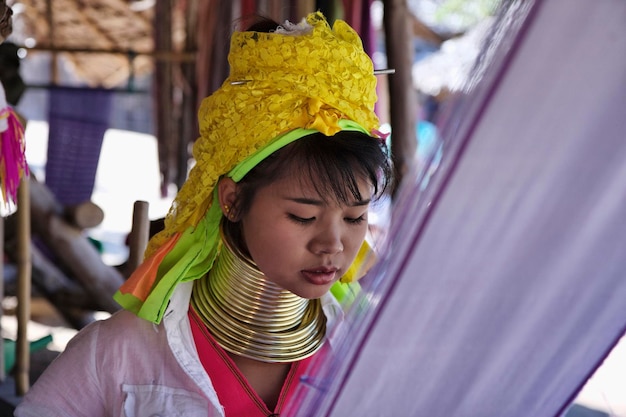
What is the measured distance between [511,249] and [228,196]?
77cm

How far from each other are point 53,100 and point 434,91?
4267 millimetres

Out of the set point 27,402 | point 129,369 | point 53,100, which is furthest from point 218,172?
point 53,100

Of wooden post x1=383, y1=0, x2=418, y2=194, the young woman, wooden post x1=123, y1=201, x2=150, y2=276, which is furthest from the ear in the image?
wooden post x1=383, y1=0, x2=418, y2=194

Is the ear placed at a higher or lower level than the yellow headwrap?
lower

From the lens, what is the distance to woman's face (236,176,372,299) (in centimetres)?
138

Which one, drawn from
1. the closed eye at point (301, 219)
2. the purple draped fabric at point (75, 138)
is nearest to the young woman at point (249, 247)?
the closed eye at point (301, 219)

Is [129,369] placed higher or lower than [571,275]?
lower

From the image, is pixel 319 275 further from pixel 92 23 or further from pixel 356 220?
pixel 92 23

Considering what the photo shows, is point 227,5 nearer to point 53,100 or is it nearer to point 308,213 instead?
point 53,100

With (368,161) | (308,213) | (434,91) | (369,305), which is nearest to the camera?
(369,305)

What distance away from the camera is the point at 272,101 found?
142cm

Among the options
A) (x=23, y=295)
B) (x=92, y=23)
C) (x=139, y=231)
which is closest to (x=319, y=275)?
(x=139, y=231)

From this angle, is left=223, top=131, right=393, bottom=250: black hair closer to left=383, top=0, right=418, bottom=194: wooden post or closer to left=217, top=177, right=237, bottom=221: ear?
left=217, top=177, right=237, bottom=221: ear

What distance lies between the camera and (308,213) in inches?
54.3
